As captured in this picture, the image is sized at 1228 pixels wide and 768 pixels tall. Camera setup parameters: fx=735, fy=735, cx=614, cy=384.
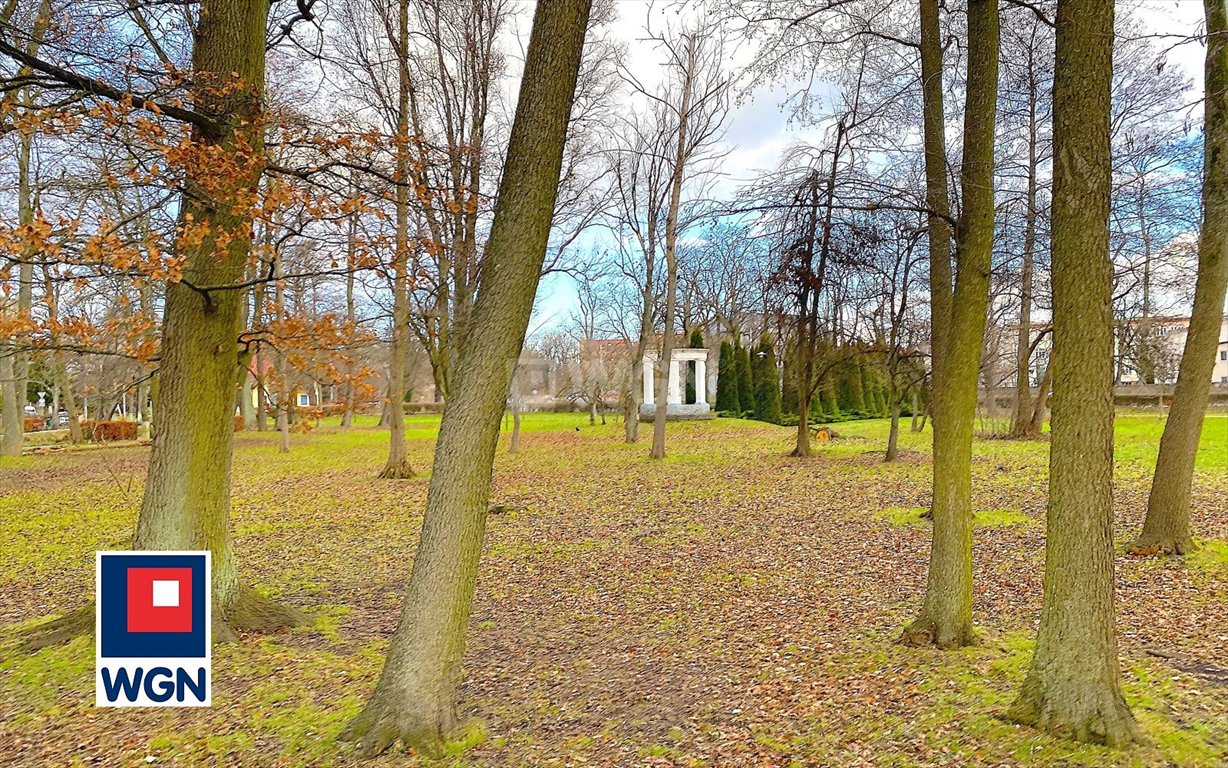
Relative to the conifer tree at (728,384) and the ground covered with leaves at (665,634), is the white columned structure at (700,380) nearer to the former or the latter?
the conifer tree at (728,384)

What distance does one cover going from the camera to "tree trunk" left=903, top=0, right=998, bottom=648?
4500mm

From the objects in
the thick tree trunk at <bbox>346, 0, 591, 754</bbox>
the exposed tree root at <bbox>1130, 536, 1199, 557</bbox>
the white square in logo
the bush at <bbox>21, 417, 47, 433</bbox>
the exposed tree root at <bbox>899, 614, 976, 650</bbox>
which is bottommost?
the bush at <bbox>21, 417, 47, 433</bbox>

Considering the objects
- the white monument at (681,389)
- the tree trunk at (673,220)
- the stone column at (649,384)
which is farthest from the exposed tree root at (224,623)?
the stone column at (649,384)

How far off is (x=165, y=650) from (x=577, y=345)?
155ft

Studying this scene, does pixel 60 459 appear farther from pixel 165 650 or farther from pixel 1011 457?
pixel 1011 457

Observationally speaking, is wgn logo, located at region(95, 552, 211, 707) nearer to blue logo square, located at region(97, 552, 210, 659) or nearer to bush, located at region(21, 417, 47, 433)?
blue logo square, located at region(97, 552, 210, 659)

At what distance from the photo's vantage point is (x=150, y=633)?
14.7 ft

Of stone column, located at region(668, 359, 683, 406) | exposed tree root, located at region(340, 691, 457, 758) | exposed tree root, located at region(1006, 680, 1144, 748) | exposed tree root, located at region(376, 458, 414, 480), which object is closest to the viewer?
exposed tree root, located at region(1006, 680, 1144, 748)

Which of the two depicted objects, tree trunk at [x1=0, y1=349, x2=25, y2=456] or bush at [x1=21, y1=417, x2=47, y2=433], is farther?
bush at [x1=21, y1=417, x2=47, y2=433]

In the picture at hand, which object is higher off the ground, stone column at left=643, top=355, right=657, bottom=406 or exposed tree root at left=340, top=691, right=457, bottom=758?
stone column at left=643, top=355, right=657, bottom=406

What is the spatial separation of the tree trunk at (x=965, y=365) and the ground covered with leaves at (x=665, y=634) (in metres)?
0.31

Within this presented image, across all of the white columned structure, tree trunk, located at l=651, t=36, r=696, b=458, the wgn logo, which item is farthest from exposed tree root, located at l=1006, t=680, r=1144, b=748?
the white columned structure

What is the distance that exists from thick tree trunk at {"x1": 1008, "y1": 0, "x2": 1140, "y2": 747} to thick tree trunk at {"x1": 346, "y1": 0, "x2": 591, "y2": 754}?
2.37 metres

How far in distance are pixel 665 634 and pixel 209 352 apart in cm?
389
